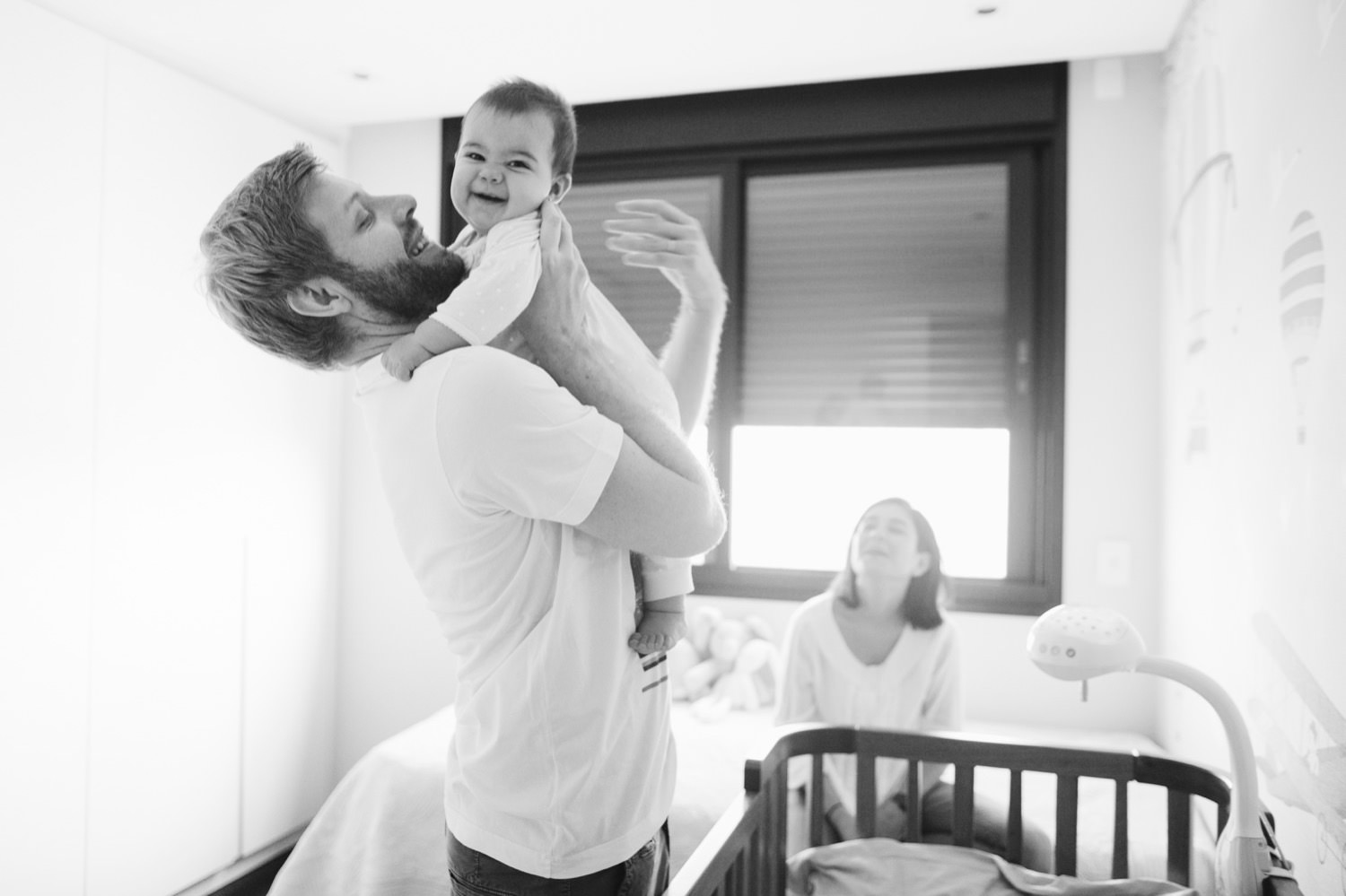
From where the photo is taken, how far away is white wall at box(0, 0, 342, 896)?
2203 millimetres

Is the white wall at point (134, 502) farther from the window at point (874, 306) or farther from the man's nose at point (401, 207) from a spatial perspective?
the man's nose at point (401, 207)

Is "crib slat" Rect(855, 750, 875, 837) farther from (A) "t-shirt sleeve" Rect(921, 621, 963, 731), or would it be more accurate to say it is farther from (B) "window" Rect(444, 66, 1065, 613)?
(B) "window" Rect(444, 66, 1065, 613)

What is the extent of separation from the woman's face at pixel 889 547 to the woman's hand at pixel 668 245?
3.78ft

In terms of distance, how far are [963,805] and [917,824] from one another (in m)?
0.08

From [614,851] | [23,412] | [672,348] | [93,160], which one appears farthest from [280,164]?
[93,160]

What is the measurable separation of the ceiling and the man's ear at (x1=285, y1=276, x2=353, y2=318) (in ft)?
5.15

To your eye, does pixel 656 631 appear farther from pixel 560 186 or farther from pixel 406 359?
pixel 560 186

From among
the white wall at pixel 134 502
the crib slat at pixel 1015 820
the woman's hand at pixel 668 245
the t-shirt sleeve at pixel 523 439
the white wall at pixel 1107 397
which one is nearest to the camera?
the t-shirt sleeve at pixel 523 439

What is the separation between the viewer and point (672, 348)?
→ 132cm

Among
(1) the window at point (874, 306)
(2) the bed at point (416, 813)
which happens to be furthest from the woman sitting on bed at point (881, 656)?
(1) the window at point (874, 306)

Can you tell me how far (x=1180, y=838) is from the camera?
4.39 ft

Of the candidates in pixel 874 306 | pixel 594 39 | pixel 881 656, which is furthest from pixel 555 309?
pixel 874 306

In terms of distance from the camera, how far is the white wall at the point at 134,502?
7.23 feet

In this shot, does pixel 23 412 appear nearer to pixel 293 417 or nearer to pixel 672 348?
pixel 293 417
